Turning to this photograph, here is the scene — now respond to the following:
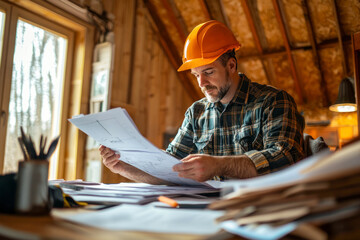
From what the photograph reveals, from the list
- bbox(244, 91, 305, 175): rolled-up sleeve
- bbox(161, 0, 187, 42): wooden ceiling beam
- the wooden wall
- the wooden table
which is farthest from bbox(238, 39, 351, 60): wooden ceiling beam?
the wooden table

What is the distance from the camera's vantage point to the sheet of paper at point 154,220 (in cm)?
53

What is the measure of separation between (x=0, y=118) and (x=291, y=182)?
9.75ft

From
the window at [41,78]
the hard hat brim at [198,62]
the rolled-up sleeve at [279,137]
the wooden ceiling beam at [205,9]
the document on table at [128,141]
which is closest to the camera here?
the document on table at [128,141]

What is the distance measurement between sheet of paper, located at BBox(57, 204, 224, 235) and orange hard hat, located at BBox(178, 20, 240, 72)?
3.91 feet

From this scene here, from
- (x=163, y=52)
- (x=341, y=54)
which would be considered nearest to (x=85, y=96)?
(x=163, y=52)

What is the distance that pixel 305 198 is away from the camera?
0.46 m

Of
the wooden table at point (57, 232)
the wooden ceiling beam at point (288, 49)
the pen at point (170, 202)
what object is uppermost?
the wooden ceiling beam at point (288, 49)

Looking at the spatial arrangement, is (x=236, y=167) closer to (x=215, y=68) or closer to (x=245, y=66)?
(x=215, y=68)

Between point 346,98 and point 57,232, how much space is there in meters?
4.23

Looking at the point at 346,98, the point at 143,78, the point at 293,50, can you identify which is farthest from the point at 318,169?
the point at 293,50

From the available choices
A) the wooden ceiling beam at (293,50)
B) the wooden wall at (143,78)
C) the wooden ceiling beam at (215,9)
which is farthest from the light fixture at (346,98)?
the wooden wall at (143,78)

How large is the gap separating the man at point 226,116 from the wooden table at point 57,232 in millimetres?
766

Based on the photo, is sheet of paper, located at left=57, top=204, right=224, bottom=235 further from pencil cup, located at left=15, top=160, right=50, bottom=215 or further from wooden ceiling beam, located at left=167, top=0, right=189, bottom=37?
wooden ceiling beam, located at left=167, top=0, right=189, bottom=37

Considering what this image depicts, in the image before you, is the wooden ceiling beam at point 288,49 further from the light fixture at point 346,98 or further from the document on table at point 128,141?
the document on table at point 128,141
